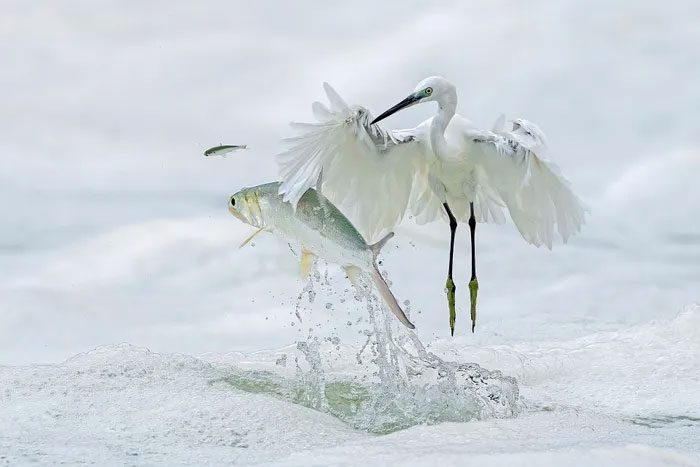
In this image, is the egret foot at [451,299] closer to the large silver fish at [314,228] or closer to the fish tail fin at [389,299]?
the large silver fish at [314,228]

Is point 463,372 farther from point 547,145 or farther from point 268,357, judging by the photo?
point 268,357

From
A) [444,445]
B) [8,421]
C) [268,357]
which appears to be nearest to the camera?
[444,445]

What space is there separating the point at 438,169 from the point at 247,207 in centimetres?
250

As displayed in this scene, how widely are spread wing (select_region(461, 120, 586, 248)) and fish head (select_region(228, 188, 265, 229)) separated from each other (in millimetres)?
2250

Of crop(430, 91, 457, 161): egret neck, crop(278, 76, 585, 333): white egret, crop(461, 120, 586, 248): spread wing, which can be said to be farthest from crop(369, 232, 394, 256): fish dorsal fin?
crop(430, 91, 457, 161): egret neck

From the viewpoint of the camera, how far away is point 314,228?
4648 millimetres

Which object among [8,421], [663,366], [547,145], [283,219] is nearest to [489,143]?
[547,145]

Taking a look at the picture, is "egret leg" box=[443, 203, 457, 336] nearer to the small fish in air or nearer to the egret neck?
the egret neck

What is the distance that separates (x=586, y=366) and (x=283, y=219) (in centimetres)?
437

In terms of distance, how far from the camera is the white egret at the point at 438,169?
19.5ft

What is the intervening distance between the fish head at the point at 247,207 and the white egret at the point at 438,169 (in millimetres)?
974

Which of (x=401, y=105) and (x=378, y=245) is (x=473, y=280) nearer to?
(x=401, y=105)

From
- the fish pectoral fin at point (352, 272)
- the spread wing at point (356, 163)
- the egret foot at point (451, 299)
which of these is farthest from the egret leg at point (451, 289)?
the fish pectoral fin at point (352, 272)

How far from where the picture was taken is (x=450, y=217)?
7555 mm
